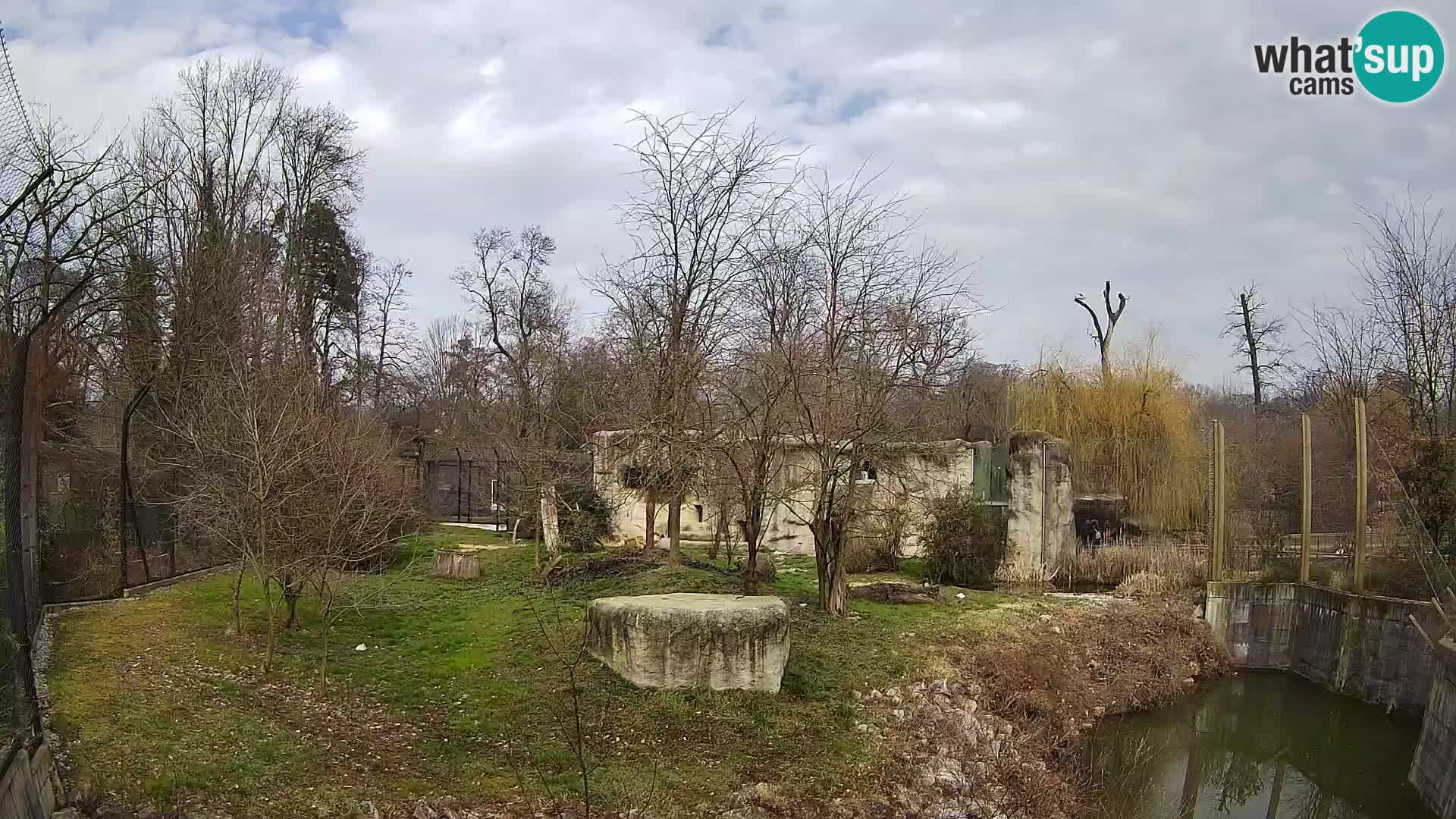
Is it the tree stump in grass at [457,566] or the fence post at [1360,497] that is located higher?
the fence post at [1360,497]

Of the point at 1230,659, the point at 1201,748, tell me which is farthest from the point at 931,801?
the point at 1230,659

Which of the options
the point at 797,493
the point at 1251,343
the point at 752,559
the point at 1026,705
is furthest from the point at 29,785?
the point at 1251,343

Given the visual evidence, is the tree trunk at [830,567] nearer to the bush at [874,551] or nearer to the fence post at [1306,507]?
the bush at [874,551]

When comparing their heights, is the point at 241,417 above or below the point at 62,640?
above

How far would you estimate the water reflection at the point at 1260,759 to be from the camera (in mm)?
10133

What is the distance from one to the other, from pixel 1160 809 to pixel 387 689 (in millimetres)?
8252

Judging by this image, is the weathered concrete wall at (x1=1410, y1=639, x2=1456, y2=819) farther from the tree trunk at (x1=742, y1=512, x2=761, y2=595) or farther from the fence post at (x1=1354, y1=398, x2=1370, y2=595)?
the tree trunk at (x1=742, y1=512, x2=761, y2=595)

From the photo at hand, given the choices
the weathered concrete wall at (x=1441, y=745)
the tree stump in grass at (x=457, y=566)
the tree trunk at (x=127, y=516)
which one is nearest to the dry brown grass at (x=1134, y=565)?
the weathered concrete wall at (x=1441, y=745)

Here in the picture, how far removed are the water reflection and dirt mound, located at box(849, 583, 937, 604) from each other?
12.2ft

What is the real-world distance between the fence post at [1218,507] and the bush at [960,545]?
3.79 meters

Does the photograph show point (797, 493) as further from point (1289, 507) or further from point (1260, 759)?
point (1289, 507)

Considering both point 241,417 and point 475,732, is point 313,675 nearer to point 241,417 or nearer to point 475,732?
point 475,732

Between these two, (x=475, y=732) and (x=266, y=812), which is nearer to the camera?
(x=266, y=812)

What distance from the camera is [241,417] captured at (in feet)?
35.0
